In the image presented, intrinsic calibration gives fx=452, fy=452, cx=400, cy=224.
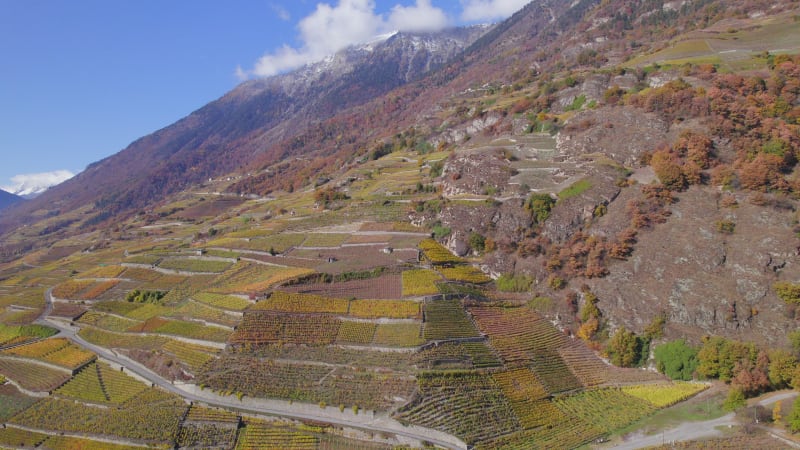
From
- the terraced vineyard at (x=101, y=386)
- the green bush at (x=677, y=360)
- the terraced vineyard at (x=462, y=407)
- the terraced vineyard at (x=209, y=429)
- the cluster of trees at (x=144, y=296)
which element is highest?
the cluster of trees at (x=144, y=296)

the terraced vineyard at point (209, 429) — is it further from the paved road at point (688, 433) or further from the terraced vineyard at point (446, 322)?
the paved road at point (688, 433)

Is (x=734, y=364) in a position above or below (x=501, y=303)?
below

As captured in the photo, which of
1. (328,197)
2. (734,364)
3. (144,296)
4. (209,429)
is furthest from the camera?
(328,197)

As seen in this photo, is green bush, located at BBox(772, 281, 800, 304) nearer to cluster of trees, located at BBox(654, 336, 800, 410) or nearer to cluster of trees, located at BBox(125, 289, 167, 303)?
cluster of trees, located at BBox(654, 336, 800, 410)

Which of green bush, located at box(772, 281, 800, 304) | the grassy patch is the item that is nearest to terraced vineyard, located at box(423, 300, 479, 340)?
the grassy patch

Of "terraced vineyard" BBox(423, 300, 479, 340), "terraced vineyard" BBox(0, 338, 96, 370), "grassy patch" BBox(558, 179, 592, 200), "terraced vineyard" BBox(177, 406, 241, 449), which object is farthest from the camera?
"grassy patch" BBox(558, 179, 592, 200)

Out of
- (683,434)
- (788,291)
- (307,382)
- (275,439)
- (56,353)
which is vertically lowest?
(683,434)

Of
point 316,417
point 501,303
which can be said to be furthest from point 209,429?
point 501,303

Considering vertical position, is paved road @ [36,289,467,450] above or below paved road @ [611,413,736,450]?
above

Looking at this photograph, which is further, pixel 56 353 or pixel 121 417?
pixel 56 353

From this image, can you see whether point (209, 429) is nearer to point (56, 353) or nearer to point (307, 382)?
point (307, 382)

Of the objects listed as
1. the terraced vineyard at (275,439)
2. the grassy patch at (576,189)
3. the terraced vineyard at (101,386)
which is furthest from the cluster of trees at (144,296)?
the grassy patch at (576,189)

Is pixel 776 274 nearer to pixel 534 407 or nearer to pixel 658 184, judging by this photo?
pixel 658 184
